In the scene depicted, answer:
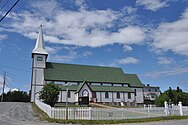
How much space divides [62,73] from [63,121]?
41738 mm

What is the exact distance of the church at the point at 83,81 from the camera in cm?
5278

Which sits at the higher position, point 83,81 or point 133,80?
point 133,80

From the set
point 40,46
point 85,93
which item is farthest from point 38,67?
point 85,93

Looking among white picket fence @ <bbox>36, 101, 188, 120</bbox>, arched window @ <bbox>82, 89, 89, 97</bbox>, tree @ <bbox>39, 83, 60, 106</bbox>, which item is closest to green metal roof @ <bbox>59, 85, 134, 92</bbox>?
arched window @ <bbox>82, 89, 89, 97</bbox>

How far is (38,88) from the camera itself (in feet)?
175

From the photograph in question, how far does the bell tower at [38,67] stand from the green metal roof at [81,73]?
1534 mm

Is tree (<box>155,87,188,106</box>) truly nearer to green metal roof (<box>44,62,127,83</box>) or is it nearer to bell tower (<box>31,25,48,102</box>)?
green metal roof (<box>44,62,127,83</box>)

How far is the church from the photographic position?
173 ft

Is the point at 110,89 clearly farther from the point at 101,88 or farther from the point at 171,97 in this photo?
the point at 171,97

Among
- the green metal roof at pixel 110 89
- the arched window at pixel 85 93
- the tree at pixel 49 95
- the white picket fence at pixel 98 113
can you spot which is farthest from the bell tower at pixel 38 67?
the white picket fence at pixel 98 113

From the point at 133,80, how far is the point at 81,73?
16.9m

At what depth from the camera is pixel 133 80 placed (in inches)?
2564

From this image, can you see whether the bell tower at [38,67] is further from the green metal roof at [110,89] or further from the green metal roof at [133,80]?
the green metal roof at [133,80]

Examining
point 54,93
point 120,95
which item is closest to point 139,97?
point 120,95
